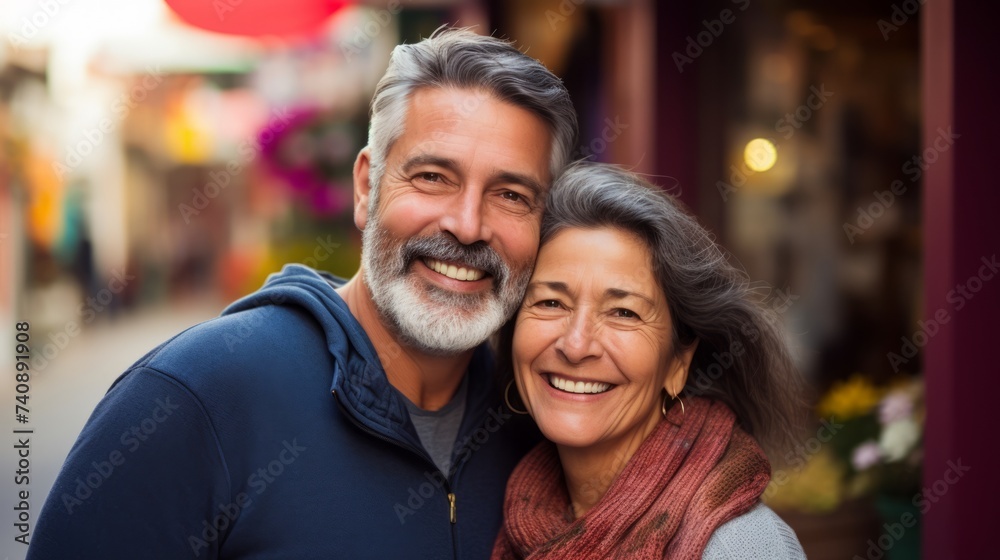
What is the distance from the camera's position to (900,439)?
134 inches

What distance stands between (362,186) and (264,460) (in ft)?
2.68

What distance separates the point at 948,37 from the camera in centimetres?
251

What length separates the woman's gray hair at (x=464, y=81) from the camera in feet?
6.95

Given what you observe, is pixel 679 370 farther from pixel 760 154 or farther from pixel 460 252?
pixel 760 154

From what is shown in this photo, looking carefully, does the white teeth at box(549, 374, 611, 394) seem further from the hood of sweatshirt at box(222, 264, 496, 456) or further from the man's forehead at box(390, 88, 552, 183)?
the man's forehead at box(390, 88, 552, 183)

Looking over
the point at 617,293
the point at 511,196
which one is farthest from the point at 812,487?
the point at 511,196

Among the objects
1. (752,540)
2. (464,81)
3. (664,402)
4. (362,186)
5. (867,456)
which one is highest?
(464,81)

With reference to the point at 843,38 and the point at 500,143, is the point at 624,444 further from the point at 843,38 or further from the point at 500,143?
the point at 843,38

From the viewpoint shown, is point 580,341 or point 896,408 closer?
point 580,341

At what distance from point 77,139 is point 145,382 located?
2092cm

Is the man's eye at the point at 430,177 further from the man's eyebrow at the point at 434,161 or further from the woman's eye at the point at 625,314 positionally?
the woman's eye at the point at 625,314

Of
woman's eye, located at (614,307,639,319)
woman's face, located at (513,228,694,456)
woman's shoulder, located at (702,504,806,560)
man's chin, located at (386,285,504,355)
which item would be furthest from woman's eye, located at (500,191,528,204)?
woman's shoulder, located at (702,504,806,560)

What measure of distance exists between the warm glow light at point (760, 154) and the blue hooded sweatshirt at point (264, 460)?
12.0 ft

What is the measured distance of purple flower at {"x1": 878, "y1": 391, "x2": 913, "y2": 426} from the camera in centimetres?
347
